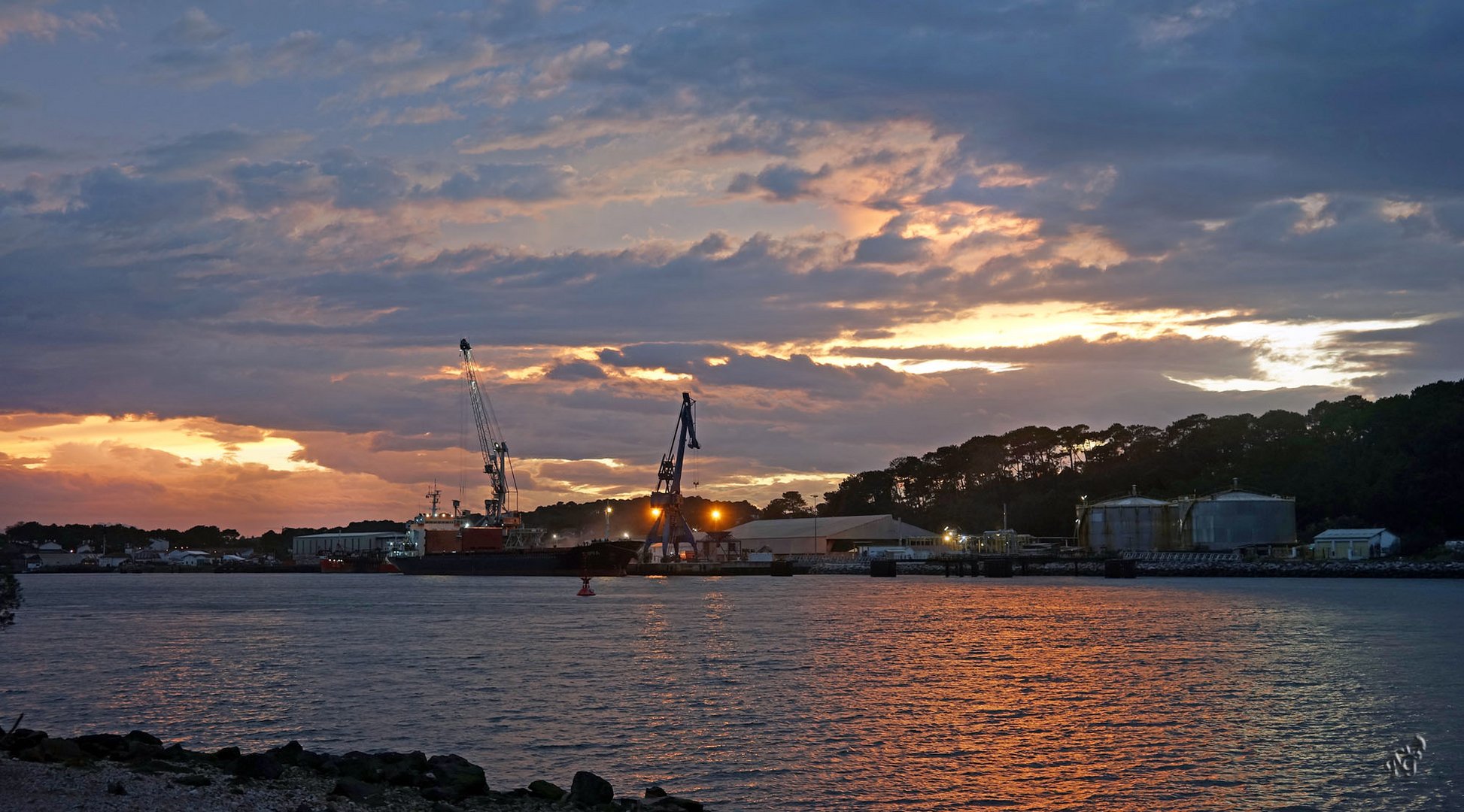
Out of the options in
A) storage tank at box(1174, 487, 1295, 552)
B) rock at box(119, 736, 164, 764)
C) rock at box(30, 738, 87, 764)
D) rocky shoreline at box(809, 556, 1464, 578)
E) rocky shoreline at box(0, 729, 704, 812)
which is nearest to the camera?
rocky shoreline at box(0, 729, 704, 812)

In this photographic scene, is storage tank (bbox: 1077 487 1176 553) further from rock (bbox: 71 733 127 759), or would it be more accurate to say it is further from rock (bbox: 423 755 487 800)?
rock (bbox: 71 733 127 759)

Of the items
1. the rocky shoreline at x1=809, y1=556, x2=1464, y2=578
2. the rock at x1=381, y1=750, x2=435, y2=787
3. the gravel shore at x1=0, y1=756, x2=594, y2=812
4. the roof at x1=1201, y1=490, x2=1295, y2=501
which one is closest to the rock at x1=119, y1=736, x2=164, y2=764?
the gravel shore at x1=0, y1=756, x2=594, y2=812

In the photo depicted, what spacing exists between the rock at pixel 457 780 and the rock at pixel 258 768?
93.1 inches

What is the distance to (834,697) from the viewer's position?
38.0m

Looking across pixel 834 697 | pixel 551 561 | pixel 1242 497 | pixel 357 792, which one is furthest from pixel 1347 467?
pixel 357 792

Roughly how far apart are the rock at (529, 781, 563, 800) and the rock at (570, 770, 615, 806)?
0.89 feet

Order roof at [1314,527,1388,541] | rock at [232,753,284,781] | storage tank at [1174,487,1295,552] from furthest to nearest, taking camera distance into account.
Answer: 1. storage tank at [1174,487,1295,552]
2. roof at [1314,527,1388,541]
3. rock at [232,753,284,781]

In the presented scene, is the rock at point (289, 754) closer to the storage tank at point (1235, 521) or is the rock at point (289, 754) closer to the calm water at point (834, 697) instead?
the calm water at point (834, 697)

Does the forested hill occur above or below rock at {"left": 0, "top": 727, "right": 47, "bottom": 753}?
above

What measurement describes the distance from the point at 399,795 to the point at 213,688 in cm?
2321

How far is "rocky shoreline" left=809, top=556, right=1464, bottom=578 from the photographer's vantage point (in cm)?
13325

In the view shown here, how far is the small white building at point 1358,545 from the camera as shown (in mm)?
145250

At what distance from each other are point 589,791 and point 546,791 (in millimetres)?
896

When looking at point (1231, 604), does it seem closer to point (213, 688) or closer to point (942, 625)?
point (942, 625)
